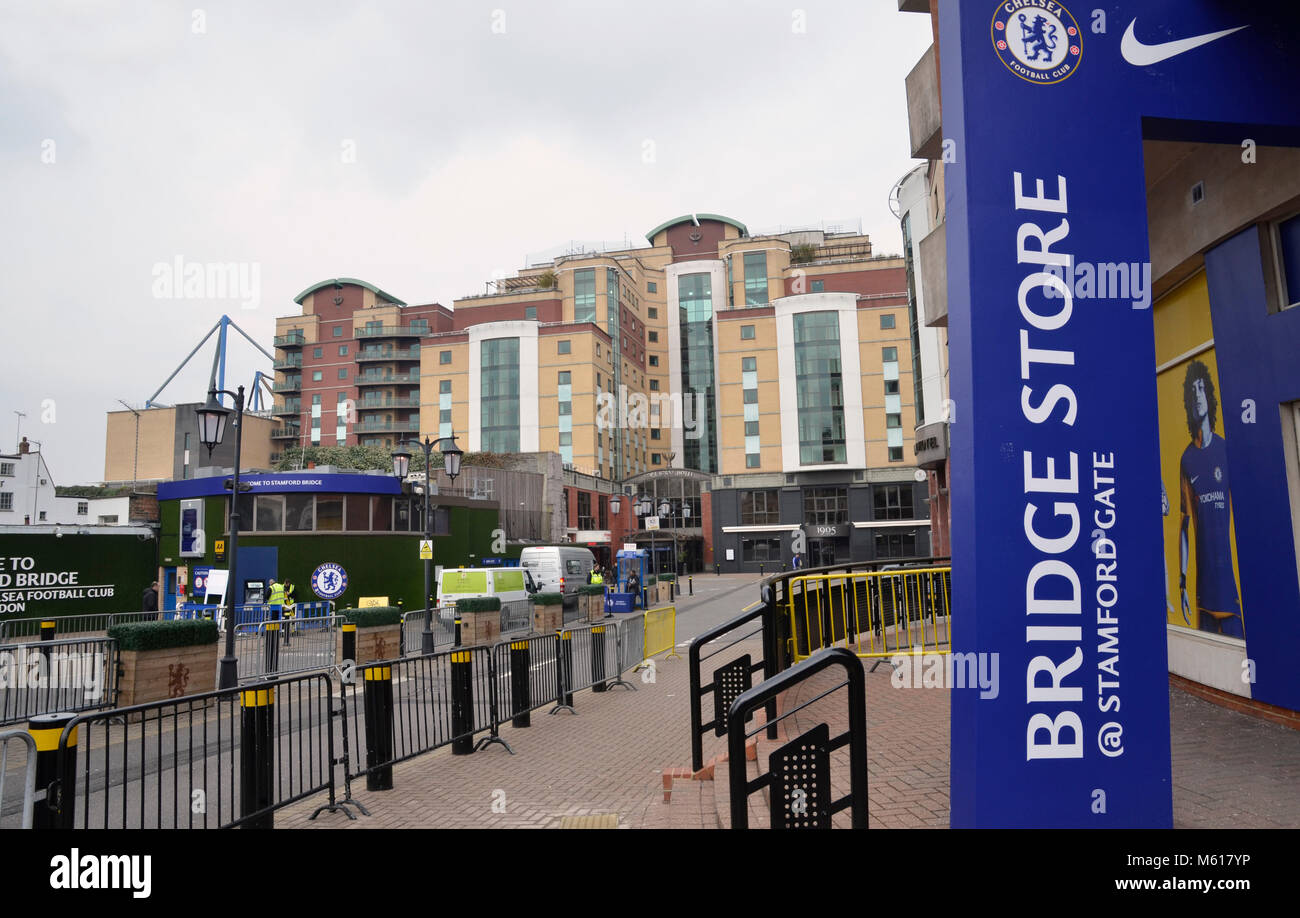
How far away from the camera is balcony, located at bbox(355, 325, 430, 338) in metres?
87.5

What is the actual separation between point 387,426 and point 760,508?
4125cm

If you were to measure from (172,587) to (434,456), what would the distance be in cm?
2235

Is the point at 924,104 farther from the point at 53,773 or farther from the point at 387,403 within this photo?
the point at 387,403

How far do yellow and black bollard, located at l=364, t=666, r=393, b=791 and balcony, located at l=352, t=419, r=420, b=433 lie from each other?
81826 millimetres

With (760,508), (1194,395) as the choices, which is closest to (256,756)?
(1194,395)

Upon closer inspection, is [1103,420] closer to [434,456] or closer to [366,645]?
[366,645]

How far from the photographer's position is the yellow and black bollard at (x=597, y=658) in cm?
1366

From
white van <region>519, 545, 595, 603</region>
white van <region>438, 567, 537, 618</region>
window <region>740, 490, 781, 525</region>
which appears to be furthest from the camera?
window <region>740, 490, 781, 525</region>

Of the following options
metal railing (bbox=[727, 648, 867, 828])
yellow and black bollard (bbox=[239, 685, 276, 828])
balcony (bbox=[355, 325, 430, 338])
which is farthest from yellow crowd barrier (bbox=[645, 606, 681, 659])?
balcony (bbox=[355, 325, 430, 338])

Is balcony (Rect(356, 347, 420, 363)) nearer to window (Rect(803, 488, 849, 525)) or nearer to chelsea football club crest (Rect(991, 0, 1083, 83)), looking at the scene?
window (Rect(803, 488, 849, 525))

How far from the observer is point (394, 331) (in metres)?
87.7

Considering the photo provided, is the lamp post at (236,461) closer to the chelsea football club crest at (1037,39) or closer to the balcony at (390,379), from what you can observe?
the chelsea football club crest at (1037,39)
